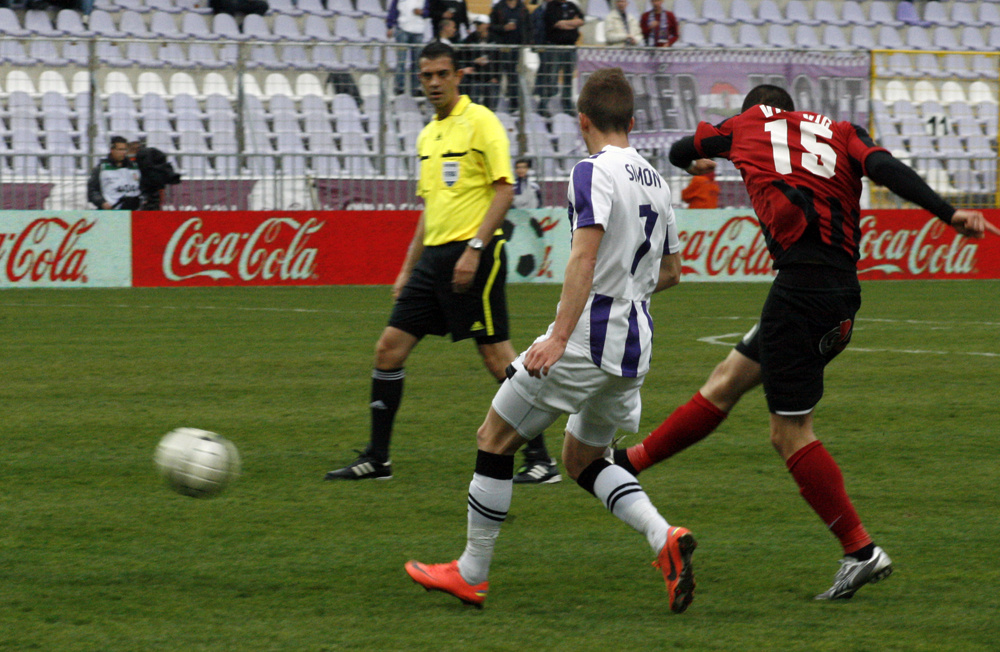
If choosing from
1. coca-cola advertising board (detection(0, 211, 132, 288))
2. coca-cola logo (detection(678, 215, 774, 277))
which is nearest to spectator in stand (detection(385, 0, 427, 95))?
coca-cola logo (detection(678, 215, 774, 277))

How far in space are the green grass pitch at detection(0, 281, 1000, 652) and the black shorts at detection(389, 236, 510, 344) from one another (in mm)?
709

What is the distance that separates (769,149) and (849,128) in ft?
0.89

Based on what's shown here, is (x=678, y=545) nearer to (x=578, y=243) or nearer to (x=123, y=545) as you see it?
(x=578, y=243)

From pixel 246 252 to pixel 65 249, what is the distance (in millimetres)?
2383

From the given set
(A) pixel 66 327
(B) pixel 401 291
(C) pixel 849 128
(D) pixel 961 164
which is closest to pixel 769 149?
(C) pixel 849 128

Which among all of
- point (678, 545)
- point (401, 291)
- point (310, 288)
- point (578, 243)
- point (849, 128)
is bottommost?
point (310, 288)

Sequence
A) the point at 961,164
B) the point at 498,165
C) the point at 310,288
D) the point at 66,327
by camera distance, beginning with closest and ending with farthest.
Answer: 1. the point at 498,165
2. the point at 66,327
3. the point at 310,288
4. the point at 961,164

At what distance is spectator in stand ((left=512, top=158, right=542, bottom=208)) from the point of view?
19.9m

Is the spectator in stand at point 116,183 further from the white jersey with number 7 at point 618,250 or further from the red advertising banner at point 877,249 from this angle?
the white jersey with number 7 at point 618,250

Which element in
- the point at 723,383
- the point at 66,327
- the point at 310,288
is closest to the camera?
the point at 723,383

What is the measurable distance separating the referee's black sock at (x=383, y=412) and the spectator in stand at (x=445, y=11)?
15.1 meters

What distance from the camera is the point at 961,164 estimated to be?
22.7 metres

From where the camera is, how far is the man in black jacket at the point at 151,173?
18.4 meters

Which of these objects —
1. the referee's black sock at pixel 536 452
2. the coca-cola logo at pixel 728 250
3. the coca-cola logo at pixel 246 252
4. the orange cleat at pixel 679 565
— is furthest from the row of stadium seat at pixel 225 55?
the orange cleat at pixel 679 565
